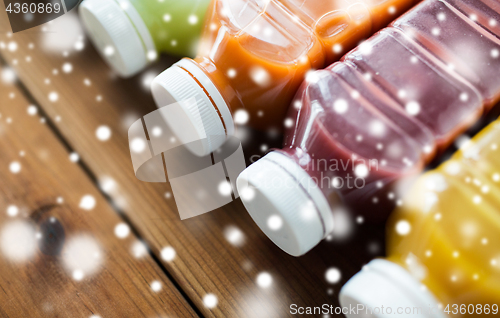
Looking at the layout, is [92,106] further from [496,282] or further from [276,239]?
[496,282]

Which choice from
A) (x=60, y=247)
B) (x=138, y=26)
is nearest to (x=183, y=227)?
(x=60, y=247)

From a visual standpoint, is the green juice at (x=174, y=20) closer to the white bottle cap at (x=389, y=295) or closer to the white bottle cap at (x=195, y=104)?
the white bottle cap at (x=195, y=104)

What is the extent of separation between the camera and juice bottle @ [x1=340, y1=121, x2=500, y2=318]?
0.32 m

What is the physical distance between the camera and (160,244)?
0.42 m

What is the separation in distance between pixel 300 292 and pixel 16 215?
0.31 m

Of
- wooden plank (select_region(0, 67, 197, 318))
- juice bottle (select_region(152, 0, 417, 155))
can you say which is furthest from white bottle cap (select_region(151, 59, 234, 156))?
wooden plank (select_region(0, 67, 197, 318))

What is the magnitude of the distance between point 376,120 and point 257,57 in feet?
0.43

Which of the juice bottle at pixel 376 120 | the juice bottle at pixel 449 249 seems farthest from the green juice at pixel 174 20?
the juice bottle at pixel 449 249

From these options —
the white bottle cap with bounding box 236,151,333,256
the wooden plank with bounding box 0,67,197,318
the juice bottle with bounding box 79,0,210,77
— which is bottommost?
the wooden plank with bounding box 0,67,197,318

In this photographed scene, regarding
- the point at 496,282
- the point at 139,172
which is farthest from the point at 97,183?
the point at 496,282

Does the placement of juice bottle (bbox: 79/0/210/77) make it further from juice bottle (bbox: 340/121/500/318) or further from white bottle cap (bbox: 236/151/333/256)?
juice bottle (bbox: 340/121/500/318)

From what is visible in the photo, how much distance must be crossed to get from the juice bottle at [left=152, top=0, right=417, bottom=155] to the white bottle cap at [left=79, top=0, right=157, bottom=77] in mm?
67

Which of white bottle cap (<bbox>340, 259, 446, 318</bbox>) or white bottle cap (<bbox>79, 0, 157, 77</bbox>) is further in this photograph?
white bottle cap (<bbox>79, 0, 157, 77</bbox>)

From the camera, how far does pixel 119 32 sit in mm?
435
